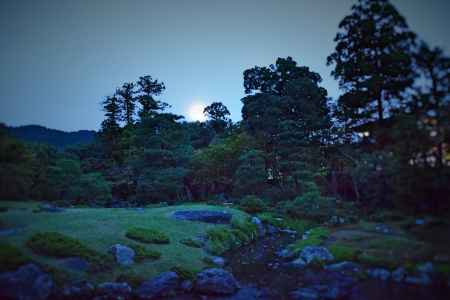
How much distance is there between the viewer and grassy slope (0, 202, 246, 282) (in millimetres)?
12453

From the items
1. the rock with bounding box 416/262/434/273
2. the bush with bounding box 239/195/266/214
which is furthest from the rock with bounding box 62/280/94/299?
the bush with bounding box 239/195/266/214

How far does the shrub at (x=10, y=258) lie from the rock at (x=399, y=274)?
551 inches

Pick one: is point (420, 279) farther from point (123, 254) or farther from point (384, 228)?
point (123, 254)

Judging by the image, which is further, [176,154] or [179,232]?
[176,154]

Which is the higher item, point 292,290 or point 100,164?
point 100,164

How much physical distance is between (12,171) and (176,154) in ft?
78.4

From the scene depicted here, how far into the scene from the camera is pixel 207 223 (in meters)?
21.5

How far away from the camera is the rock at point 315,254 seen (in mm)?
13875

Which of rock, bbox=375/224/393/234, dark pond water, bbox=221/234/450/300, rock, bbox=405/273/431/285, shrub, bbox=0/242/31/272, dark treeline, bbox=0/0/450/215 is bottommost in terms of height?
dark pond water, bbox=221/234/450/300

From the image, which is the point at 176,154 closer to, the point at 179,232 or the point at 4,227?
the point at 179,232

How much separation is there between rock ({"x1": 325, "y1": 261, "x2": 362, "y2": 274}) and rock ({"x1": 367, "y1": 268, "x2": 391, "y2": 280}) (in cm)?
58

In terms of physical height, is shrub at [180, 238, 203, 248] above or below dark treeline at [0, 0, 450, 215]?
below

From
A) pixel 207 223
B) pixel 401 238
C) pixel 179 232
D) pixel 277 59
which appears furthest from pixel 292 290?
pixel 277 59

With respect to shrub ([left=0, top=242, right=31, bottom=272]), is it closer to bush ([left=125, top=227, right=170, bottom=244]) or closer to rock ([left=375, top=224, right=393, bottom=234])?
bush ([left=125, top=227, right=170, bottom=244])
